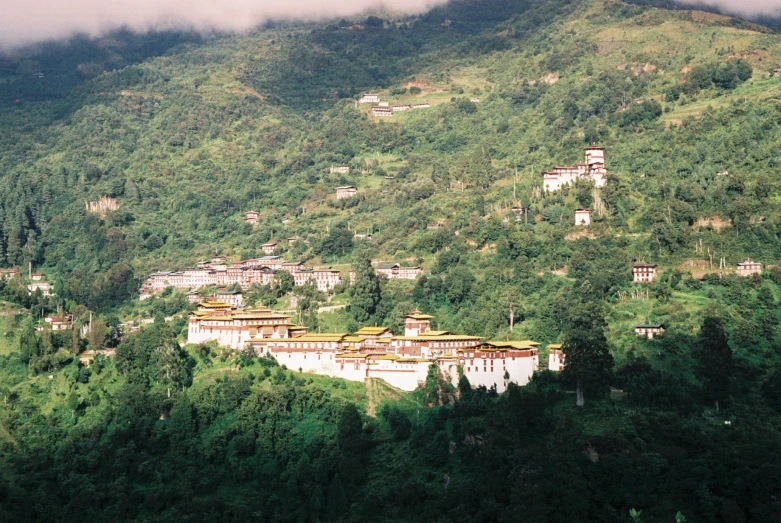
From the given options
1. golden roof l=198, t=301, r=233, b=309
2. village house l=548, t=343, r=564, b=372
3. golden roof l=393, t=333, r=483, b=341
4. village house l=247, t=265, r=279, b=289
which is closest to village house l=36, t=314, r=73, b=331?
golden roof l=198, t=301, r=233, b=309

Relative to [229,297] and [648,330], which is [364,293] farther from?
[648,330]

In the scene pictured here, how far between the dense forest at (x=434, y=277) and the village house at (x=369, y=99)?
190 centimetres

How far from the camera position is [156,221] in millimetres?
102125

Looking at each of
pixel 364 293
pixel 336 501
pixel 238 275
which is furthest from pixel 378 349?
pixel 238 275

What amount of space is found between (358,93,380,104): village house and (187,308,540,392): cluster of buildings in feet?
187

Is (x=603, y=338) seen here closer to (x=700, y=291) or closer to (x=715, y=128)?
(x=700, y=291)

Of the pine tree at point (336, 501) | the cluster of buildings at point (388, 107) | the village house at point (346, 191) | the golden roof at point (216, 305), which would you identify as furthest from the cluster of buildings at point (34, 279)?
the pine tree at point (336, 501)

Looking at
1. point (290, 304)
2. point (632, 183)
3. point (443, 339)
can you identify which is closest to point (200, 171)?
point (290, 304)

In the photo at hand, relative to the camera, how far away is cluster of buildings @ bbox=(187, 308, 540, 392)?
58.2 meters

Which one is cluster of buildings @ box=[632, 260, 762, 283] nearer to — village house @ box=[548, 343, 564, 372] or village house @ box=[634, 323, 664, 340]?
village house @ box=[634, 323, 664, 340]

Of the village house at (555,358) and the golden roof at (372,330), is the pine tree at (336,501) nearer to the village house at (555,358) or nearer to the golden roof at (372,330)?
the golden roof at (372,330)

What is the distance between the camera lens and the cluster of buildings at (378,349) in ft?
191

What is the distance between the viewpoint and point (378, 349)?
61.7 metres

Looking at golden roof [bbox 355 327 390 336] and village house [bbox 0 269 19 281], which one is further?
village house [bbox 0 269 19 281]
